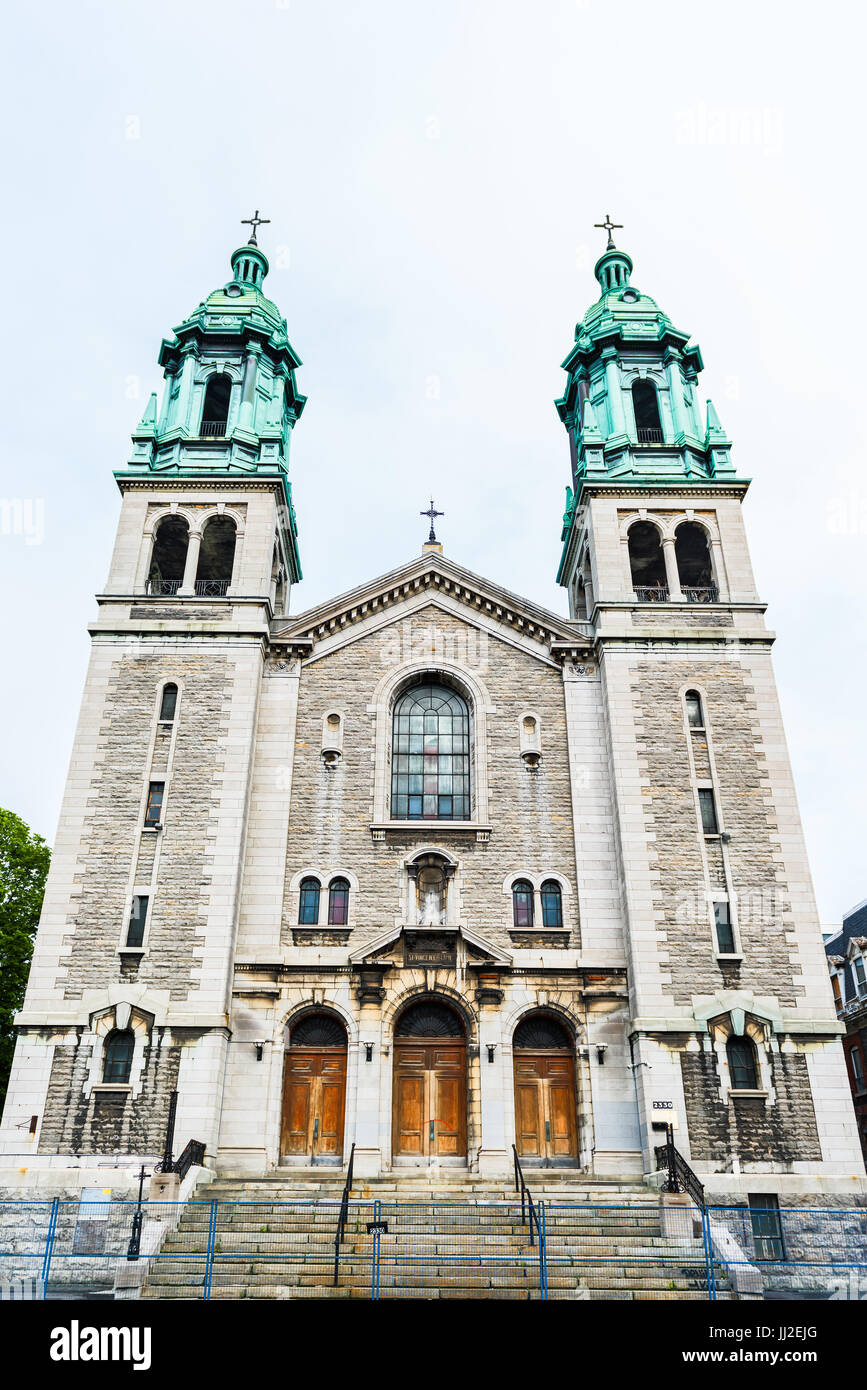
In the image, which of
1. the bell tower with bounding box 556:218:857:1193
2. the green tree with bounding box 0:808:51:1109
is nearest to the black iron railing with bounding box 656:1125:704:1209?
the bell tower with bounding box 556:218:857:1193

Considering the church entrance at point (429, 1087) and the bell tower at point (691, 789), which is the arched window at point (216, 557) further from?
the church entrance at point (429, 1087)

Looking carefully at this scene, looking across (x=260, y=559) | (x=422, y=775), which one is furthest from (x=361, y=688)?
(x=260, y=559)

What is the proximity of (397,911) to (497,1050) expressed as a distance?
12.1 feet

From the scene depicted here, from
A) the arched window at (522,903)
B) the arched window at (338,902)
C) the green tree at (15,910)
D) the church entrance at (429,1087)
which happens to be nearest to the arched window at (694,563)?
the arched window at (522,903)

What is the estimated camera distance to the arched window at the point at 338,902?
23.3 meters

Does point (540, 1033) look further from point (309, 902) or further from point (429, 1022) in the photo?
point (309, 902)

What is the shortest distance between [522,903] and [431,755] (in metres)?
4.42

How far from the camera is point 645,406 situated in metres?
31.7

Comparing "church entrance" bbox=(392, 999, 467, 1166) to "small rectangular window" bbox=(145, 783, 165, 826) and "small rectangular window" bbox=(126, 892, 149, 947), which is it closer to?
"small rectangular window" bbox=(126, 892, 149, 947)

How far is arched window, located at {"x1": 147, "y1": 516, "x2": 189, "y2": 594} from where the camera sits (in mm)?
28188

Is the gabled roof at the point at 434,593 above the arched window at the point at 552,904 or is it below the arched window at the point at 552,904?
above

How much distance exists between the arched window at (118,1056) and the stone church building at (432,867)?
8 cm

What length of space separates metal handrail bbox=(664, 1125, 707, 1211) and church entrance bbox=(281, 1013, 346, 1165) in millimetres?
6685
